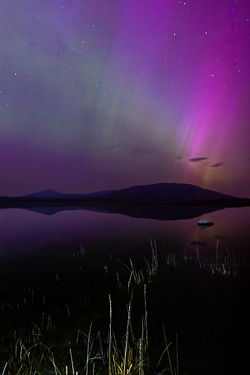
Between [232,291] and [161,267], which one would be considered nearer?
[232,291]

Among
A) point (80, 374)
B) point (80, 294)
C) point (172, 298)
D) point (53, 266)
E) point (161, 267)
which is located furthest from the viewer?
point (53, 266)

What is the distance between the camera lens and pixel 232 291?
306 inches

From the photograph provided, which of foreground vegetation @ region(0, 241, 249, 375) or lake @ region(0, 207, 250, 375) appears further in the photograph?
lake @ region(0, 207, 250, 375)

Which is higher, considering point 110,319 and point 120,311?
point 110,319

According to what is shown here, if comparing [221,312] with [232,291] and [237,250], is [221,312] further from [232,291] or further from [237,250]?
[237,250]

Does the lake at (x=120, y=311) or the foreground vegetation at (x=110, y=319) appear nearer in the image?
the foreground vegetation at (x=110, y=319)

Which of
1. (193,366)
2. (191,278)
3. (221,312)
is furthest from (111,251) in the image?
(193,366)

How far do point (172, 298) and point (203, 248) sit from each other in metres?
10.2

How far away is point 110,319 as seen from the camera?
162 inches

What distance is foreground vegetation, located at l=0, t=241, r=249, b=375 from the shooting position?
420 cm

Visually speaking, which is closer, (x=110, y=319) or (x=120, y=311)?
(x=110, y=319)

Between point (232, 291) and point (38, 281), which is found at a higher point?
point (232, 291)

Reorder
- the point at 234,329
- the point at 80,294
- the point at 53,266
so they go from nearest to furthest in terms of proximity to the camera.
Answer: the point at 234,329
the point at 80,294
the point at 53,266

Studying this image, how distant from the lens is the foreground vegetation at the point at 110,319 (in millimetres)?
4203
